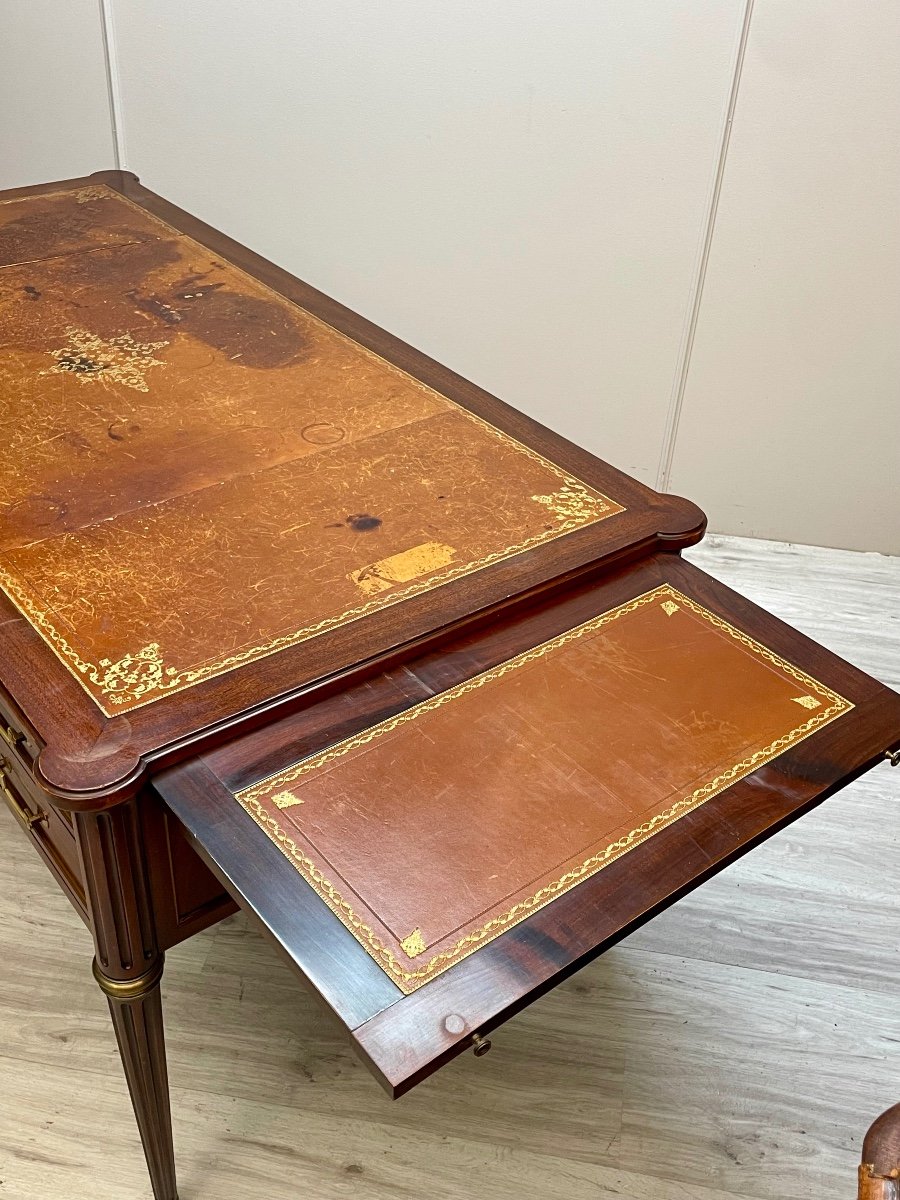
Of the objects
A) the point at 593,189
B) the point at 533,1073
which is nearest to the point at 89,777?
the point at 533,1073

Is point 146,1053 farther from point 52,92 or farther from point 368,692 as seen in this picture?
point 52,92

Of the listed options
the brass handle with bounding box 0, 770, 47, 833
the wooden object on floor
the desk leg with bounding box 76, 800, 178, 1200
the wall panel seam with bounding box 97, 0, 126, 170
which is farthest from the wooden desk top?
the wall panel seam with bounding box 97, 0, 126, 170

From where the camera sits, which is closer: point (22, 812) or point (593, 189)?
Answer: point (22, 812)

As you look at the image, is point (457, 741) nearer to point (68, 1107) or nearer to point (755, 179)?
point (68, 1107)

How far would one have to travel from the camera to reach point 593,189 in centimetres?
308

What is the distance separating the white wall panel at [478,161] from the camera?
2.93 m

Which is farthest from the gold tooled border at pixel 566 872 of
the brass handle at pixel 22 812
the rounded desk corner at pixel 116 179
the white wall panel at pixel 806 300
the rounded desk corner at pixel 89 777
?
the rounded desk corner at pixel 116 179

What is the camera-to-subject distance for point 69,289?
2281mm

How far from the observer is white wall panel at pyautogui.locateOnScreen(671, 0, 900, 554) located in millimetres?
2770

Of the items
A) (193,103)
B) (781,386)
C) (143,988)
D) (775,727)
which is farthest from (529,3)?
(143,988)

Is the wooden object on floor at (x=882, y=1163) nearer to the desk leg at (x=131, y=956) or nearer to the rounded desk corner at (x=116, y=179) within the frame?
the desk leg at (x=131, y=956)

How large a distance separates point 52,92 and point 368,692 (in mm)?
2689

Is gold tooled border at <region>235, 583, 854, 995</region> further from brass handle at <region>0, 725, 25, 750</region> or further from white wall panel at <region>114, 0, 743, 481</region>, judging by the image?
white wall panel at <region>114, 0, 743, 481</region>

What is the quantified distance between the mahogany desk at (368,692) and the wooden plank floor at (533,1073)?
0.81 feet
